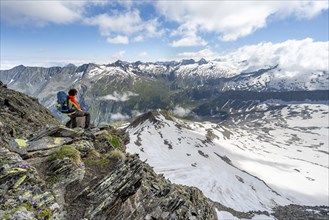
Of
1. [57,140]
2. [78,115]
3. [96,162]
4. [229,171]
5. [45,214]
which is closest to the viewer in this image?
[45,214]

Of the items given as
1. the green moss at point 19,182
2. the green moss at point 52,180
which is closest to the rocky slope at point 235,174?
the green moss at point 52,180

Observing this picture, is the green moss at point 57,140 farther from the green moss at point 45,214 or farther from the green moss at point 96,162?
the green moss at point 45,214

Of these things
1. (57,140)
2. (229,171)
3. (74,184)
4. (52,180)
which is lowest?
(229,171)

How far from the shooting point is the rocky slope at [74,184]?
13.7 metres

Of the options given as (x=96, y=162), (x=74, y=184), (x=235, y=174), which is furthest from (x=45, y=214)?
(x=235, y=174)

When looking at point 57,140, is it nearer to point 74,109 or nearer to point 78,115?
point 74,109

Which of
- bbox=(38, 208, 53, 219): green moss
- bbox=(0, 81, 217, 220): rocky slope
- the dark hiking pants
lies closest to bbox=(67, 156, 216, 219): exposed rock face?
bbox=(0, 81, 217, 220): rocky slope

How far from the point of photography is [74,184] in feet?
55.5

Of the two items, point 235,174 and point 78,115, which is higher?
point 78,115

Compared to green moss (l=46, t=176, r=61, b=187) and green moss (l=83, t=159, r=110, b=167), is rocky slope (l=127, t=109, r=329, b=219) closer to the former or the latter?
green moss (l=83, t=159, r=110, b=167)

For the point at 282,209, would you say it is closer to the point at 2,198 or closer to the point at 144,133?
the point at 144,133

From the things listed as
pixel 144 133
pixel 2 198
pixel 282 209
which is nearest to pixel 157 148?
pixel 144 133

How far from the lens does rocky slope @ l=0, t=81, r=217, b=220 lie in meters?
13.7

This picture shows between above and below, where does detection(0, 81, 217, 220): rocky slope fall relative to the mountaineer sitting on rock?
below
